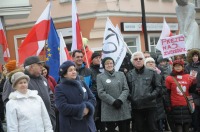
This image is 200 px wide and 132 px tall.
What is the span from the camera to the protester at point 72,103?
676cm

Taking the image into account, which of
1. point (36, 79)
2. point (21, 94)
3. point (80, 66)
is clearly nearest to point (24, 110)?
point (21, 94)

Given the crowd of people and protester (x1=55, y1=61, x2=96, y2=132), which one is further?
protester (x1=55, y1=61, x2=96, y2=132)

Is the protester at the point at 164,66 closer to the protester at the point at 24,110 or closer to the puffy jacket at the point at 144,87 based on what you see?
the puffy jacket at the point at 144,87

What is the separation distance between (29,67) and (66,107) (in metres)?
0.99

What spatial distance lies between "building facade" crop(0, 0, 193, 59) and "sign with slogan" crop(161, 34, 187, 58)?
9288 millimetres

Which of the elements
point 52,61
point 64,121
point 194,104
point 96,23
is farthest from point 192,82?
point 96,23

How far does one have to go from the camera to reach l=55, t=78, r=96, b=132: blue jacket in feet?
22.1

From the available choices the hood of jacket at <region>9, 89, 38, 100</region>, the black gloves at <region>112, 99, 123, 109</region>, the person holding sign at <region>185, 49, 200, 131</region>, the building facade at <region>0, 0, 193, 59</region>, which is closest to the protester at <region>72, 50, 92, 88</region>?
the black gloves at <region>112, 99, 123, 109</region>

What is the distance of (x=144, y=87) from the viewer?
8.88 metres

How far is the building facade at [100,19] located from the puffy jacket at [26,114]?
44.7 ft

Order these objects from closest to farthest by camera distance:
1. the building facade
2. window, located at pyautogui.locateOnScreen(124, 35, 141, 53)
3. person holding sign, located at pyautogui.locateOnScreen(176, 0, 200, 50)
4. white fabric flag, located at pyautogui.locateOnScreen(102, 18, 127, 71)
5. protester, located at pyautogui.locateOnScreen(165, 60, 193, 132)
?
protester, located at pyautogui.locateOnScreen(165, 60, 193, 132) → white fabric flag, located at pyautogui.locateOnScreen(102, 18, 127, 71) → person holding sign, located at pyautogui.locateOnScreen(176, 0, 200, 50) → the building facade → window, located at pyautogui.locateOnScreen(124, 35, 141, 53)

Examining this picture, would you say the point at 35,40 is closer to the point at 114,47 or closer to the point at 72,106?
the point at 114,47

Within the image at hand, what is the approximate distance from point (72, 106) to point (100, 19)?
14.5 m

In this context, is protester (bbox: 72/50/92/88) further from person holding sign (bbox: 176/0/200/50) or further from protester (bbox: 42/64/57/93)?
person holding sign (bbox: 176/0/200/50)
